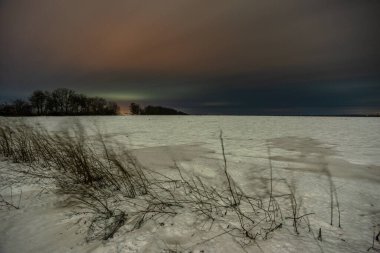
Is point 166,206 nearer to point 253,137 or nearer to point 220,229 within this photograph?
point 220,229

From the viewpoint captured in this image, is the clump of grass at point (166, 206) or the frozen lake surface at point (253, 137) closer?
the clump of grass at point (166, 206)

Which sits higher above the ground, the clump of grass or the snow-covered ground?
the clump of grass

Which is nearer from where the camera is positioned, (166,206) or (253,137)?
(166,206)

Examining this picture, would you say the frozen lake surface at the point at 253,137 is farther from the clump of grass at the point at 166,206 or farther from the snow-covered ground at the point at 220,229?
the clump of grass at the point at 166,206

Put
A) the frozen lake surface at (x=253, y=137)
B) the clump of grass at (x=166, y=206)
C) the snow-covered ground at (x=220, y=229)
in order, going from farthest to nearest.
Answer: the frozen lake surface at (x=253, y=137), the clump of grass at (x=166, y=206), the snow-covered ground at (x=220, y=229)

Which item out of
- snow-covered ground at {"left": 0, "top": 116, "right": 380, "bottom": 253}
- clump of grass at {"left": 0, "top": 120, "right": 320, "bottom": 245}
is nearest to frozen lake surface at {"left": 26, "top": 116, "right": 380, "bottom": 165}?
snow-covered ground at {"left": 0, "top": 116, "right": 380, "bottom": 253}

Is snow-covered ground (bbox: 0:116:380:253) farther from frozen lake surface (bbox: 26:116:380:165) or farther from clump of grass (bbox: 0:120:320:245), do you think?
frozen lake surface (bbox: 26:116:380:165)

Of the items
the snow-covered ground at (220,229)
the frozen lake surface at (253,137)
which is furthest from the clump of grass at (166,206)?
the frozen lake surface at (253,137)

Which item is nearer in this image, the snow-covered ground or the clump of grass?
the snow-covered ground

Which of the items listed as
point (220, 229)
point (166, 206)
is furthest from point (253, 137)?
point (220, 229)

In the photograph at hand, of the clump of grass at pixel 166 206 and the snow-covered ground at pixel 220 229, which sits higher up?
the clump of grass at pixel 166 206

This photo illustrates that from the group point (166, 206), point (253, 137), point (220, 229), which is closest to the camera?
point (220, 229)

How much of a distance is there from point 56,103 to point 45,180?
57.4 meters

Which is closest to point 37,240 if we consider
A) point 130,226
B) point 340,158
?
point 130,226
